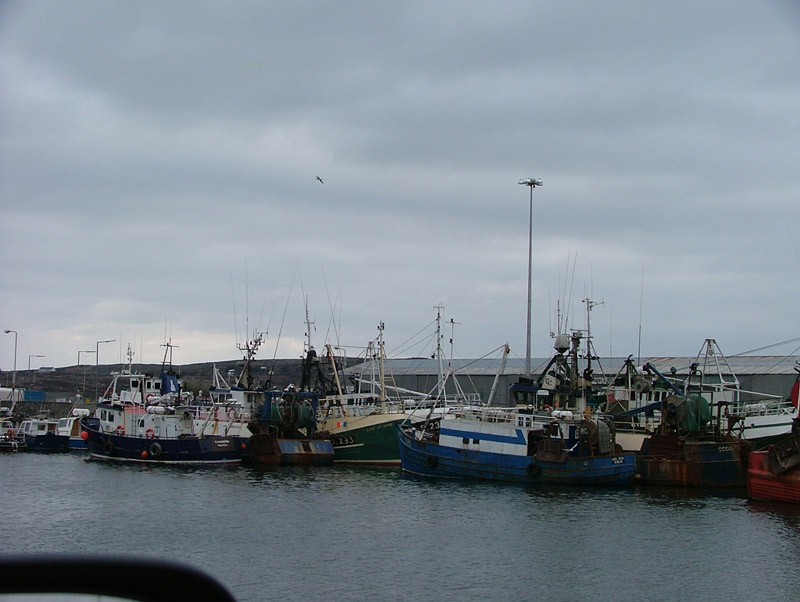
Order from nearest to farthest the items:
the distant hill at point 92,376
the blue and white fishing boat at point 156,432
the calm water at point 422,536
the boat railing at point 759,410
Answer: the calm water at point 422,536 < the boat railing at point 759,410 < the blue and white fishing boat at point 156,432 < the distant hill at point 92,376

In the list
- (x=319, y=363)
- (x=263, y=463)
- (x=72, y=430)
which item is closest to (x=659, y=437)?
(x=263, y=463)

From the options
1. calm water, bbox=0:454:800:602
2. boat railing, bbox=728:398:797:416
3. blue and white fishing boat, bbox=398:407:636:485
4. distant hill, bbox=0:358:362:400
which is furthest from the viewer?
distant hill, bbox=0:358:362:400

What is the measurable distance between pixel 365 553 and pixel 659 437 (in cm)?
2486

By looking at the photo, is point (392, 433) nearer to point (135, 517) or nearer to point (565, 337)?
point (565, 337)

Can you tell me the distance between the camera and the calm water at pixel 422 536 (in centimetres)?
2555

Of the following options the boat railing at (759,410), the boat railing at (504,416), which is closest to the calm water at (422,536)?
the boat railing at (504,416)

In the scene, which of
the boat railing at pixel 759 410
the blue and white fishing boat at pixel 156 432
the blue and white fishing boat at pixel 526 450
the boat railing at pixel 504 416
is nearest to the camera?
the blue and white fishing boat at pixel 526 450

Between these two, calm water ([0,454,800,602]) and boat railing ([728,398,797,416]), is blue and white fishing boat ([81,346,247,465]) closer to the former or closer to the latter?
calm water ([0,454,800,602])

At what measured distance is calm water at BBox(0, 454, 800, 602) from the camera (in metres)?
25.5

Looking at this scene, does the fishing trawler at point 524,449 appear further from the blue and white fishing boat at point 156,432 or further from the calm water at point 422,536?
the blue and white fishing boat at point 156,432

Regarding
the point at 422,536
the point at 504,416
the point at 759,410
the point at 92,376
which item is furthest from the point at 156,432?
the point at 92,376

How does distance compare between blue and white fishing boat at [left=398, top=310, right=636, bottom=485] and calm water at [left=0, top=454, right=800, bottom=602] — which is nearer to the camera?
calm water at [left=0, top=454, right=800, bottom=602]

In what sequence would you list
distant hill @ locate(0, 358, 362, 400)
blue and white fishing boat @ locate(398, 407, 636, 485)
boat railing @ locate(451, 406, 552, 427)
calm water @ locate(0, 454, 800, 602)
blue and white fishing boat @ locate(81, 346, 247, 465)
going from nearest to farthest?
1. calm water @ locate(0, 454, 800, 602)
2. blue and white fishing boat @ locate(398, 407, 636, 485)
3. boat railing @ locate(451, 406, 552, 427)
4. blue and white fishing boat @ locate(81, 346, 247, 465)
5. distant hill @ locate(0, 358, 362, 400)

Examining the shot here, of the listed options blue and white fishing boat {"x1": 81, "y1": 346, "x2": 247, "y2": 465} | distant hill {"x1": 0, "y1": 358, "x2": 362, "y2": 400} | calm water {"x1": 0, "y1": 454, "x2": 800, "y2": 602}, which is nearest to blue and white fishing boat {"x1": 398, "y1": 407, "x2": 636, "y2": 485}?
calm water {"x1": 0, "y1": 454, "x2": 800, "y2": 602}
